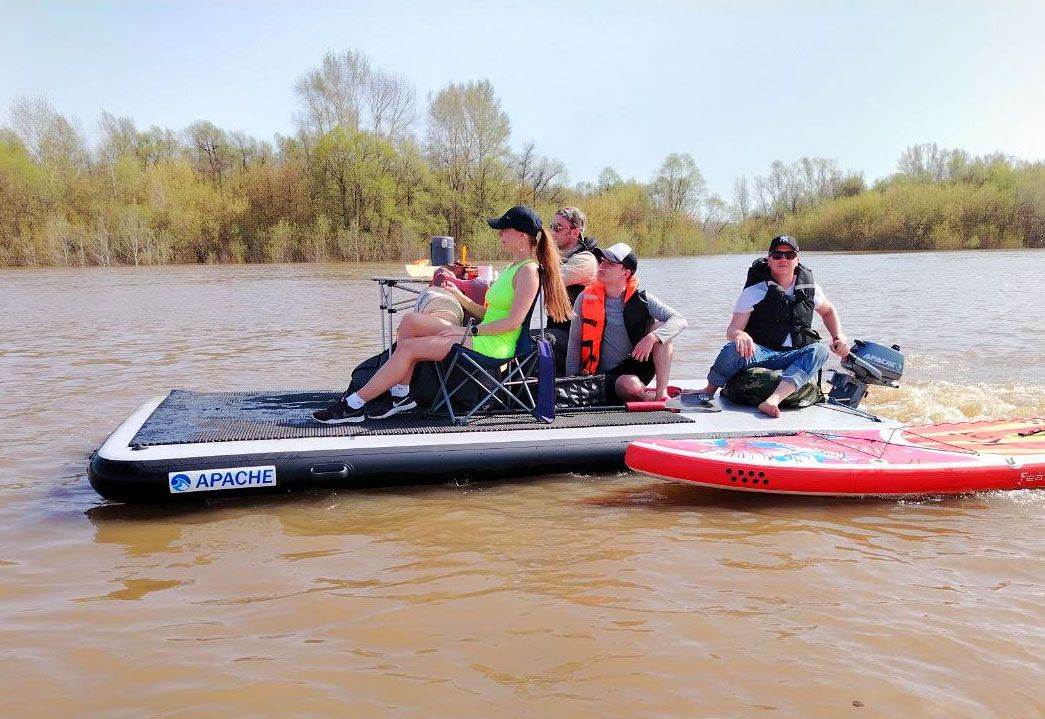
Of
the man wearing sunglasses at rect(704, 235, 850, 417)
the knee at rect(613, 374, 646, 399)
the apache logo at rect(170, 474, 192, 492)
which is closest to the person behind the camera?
the apache logo at rect(170, 474, 192, 492)

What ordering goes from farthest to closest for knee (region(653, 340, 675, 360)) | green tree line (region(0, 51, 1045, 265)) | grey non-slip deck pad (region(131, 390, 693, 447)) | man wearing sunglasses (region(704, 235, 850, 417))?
1. green tree line (region(0, 51, 1045, 265))
2. man wearing sunglasses (region(704, 235, 850, 417))
3. knee (region(653, 340, 675, 360))
4. grey non-slip deck pad (region(131, 390, 693, 447))

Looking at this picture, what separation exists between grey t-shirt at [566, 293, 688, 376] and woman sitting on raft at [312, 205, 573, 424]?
601 millimetres

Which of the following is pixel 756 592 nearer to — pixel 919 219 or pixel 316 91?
pixel 316 91

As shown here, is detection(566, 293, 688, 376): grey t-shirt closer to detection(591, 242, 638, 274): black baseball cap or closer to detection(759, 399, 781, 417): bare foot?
detection(591, 242, 638, 274): black baseball cap

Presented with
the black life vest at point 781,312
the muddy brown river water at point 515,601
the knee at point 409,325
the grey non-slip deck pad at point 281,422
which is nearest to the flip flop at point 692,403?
the grey non-slip deck pad at point 281,422

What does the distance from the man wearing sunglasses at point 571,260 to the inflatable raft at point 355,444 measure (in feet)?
1.93

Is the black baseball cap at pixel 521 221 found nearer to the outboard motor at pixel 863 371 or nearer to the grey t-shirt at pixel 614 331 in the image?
the grey t-shirt at pixel 614 331

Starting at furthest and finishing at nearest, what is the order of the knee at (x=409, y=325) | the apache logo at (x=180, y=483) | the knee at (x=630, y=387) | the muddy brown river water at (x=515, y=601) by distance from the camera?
the knee at (x=630, y=387) < the knee at (x=409, y=325) < the apache logo at (x=180, y=483) < the muddy brown river water at (x=515, y=601)

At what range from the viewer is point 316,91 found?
4088cm

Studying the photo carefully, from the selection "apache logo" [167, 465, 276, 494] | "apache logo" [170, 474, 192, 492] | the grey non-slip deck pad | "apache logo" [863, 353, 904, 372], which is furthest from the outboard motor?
"apache logo" [170, 474, 192, 492]

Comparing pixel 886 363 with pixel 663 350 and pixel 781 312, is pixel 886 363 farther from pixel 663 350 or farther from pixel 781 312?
pixel 663 350

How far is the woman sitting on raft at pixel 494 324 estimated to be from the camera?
5.12 metres

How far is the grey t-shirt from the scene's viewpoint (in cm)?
579

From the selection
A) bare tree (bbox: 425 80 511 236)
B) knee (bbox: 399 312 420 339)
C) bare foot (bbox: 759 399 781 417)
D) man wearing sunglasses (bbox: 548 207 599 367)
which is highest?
bare tree (bbox: 425 80 511 236)
